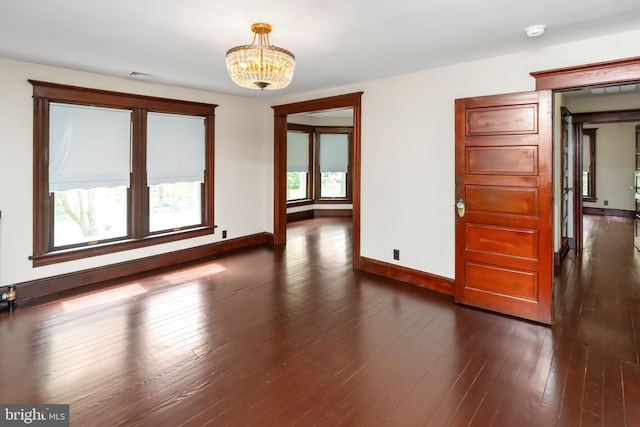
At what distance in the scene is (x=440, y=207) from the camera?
4.20m

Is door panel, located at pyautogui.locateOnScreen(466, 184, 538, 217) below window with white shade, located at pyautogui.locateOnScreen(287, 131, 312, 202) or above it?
below

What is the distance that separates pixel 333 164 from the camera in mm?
9898

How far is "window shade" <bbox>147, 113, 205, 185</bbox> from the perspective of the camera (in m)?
5.08

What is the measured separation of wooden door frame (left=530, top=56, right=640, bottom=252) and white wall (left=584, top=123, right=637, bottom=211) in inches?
330

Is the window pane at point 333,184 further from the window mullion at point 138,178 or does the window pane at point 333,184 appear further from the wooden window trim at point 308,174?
the window mullion at point 138,178

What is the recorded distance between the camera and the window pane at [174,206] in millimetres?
5246

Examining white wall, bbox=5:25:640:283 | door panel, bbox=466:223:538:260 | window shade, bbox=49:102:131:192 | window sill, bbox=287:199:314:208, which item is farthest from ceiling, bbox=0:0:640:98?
window sill, bbox=287:199:314:208

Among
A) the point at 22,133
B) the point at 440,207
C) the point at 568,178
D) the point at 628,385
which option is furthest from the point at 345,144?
the point at 628,385

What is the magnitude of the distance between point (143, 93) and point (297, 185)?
5118 millimetres

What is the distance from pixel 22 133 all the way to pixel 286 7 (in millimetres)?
3299

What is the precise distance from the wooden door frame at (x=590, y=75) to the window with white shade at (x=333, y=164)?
21.8ft

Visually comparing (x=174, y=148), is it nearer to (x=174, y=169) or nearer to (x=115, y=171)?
(x=174, y=169)

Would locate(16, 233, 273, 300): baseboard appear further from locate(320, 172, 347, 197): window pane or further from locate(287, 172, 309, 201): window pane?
locate(320, 172, 347, 197): window pane

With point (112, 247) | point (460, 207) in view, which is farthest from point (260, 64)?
point (112, 247)
